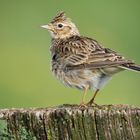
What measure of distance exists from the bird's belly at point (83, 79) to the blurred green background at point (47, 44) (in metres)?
4.30

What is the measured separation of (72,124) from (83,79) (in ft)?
9.39

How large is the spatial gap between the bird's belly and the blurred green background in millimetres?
4301

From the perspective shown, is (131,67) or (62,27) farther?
(62,27)

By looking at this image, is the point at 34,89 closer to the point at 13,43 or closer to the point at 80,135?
the point at 13,43

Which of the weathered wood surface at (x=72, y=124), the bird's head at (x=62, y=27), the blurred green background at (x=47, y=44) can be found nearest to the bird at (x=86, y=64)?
the bird's head at (x=62, y=27)

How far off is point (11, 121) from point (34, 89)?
8.92 metres

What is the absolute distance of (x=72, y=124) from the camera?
305 inches

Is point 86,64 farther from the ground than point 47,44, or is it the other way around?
point 47,44

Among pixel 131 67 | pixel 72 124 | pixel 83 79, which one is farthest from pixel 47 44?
pixel 72 124

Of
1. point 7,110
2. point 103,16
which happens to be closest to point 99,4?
point 103,16

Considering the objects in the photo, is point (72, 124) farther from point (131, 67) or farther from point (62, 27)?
point (62, 27)

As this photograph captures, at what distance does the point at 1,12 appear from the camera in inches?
843

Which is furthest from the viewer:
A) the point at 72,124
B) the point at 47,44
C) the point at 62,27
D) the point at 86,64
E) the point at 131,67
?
the point at 47,44

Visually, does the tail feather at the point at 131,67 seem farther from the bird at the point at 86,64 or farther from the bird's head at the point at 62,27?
the bird's head at the point at 62,27
